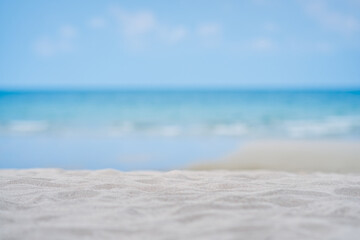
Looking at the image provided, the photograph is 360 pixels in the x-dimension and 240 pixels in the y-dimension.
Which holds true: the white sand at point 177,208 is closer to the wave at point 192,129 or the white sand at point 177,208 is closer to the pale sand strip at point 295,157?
the pale sand strip at point 295,157

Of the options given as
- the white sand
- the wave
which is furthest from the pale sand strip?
the white sand

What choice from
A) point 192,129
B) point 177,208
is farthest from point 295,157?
point 192,129

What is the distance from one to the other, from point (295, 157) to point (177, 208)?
14.3 feet

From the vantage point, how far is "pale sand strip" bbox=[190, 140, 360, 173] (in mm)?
5179

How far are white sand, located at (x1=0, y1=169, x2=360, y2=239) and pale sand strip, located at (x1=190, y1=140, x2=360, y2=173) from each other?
8.33 feet

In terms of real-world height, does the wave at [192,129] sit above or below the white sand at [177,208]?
above

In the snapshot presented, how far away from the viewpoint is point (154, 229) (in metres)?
1.66

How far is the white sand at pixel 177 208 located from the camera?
1.62 m

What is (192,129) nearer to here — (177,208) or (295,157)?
(295,157)

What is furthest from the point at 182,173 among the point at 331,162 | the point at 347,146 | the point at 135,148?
the point at 347,146

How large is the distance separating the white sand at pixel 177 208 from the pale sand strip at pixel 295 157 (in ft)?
8.33

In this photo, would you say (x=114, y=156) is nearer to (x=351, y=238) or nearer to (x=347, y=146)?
(x=347, y=146)

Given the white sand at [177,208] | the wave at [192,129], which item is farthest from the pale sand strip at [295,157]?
the white sand at [177,208]

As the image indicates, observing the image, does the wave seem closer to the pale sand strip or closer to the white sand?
the pale sand strip
